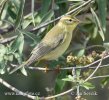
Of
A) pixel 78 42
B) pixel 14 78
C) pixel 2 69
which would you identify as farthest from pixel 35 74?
pixel 2 69

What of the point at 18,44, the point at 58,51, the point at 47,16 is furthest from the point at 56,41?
the point at 18,44

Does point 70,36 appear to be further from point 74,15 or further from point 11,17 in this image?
point 11,17

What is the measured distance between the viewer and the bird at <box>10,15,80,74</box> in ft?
11.1

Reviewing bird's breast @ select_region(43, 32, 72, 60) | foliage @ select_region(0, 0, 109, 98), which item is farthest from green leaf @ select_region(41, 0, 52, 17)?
bird's breast @ select_region(43, 32, 72, 60)

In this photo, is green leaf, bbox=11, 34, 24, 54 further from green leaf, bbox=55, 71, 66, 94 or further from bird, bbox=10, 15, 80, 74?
green leaf, bbox=55, 71, 66, 94

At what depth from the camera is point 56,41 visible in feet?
11.6

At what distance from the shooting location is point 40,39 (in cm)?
348

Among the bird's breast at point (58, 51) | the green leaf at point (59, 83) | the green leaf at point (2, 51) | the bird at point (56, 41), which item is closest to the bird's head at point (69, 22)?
the bird at point (56, 41)

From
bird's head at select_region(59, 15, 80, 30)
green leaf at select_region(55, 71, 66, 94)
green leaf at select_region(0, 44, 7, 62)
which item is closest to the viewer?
green leaf at select_region(0, 44, 7, 62)

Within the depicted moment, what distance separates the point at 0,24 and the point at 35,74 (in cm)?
121

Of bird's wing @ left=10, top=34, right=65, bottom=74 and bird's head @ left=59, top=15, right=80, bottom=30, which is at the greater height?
bird's head @ left=59, top=15, right=80, bottom=30

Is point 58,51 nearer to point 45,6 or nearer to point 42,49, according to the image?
point 42,49

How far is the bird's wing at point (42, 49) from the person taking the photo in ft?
10.7

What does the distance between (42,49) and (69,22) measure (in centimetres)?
34
